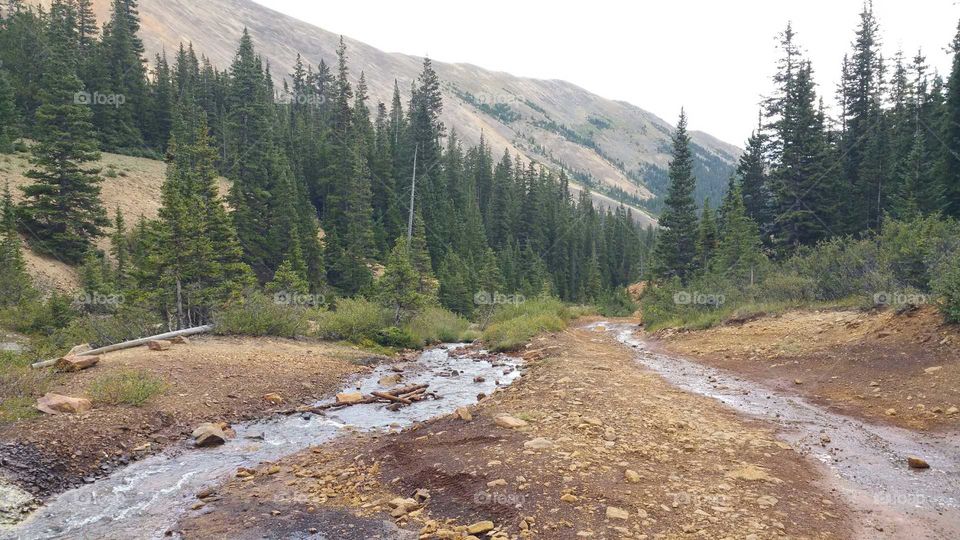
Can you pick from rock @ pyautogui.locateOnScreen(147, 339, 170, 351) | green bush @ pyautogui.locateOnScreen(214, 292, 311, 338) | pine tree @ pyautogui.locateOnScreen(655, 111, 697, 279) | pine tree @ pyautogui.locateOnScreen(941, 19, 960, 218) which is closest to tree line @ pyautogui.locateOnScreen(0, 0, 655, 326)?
green bush @ pyautogui.locateOnScreen(214, 292, 311, 338)

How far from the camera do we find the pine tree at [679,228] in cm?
4625

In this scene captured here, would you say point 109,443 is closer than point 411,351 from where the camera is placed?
Yes

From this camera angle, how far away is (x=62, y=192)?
3603 cm

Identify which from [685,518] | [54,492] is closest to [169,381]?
[54,492]

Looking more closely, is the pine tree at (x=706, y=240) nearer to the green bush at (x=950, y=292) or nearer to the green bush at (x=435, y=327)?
the green bush at (x=435, y=327)

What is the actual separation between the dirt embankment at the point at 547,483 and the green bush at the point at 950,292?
6.97 metres

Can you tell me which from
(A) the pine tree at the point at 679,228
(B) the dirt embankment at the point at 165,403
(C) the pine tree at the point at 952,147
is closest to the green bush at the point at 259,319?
(B) the dirt embankment at the point at 165,403

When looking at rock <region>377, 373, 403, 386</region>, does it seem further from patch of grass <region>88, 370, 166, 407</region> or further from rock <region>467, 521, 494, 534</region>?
rock <region>467, 521, 494, 534</region>

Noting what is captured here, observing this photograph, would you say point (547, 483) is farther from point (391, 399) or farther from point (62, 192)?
point (62, 192)

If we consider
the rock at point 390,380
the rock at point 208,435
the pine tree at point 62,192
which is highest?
the pine tree at point 62,192

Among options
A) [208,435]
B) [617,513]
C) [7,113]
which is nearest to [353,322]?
[208,435]

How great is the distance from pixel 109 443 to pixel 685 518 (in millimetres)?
9372

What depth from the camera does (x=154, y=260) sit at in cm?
2069

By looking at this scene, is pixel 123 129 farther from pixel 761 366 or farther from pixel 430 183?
pixel 761 366
